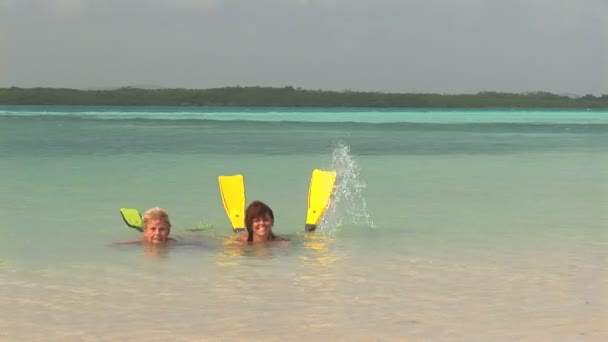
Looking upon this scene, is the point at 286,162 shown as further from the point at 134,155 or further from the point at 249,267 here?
the point at 249,267

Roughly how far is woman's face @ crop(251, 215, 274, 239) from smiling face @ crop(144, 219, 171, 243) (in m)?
0.91

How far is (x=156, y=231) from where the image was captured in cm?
979

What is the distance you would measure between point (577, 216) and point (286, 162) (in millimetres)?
12121

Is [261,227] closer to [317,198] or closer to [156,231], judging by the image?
[156,231]

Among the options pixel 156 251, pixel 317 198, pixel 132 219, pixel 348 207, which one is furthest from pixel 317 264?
pixel 348 207

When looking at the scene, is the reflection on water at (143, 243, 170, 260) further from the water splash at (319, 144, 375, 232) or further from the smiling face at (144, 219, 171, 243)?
the water splash at (319, 144, 375, 232)

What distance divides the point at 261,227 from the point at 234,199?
1.59 m

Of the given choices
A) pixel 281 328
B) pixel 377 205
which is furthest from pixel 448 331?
pixel 377 205

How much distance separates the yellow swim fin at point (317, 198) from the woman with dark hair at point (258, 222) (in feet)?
4.06

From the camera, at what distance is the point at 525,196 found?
15570mm

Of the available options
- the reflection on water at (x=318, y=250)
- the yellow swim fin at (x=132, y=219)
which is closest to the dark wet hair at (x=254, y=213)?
the reflection on water at (x=318, y=250)

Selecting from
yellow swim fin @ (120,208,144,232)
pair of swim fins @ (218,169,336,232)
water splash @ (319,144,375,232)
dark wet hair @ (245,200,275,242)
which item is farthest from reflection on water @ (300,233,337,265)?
yellow swim fin @ (120,208,144,232)

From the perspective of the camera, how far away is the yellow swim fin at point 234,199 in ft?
36.1

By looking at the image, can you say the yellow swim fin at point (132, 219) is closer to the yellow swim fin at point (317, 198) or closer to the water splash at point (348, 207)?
the yellow swim fin at point (317, 198)
